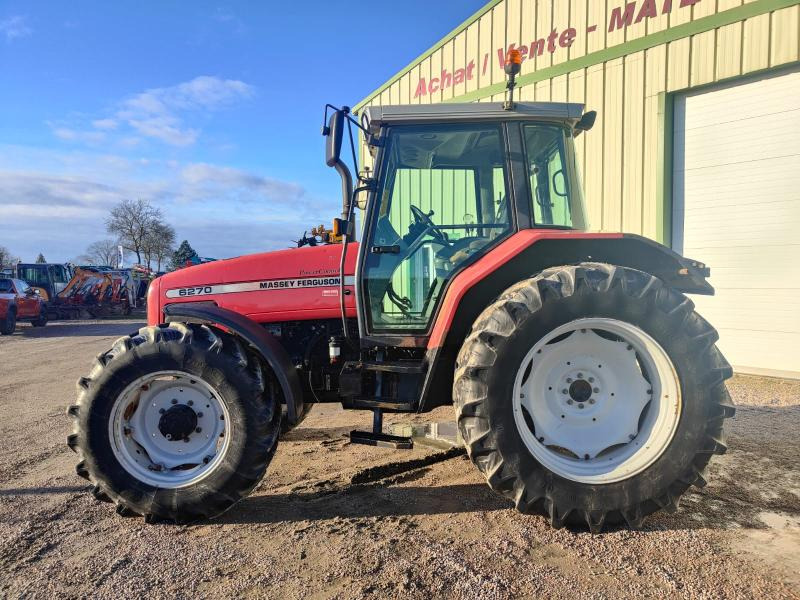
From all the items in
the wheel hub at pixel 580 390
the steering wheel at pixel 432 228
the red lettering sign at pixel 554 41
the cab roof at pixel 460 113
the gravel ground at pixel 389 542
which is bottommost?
the gravel ground at pixel 389 542

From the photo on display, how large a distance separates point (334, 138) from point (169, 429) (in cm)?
192

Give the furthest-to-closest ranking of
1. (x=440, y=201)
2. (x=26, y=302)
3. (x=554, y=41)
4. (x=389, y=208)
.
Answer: (x=26, y=302), (x=554, y=41), (x=440, y=201), (x=389, y=208)

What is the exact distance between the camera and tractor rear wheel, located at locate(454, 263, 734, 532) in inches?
105

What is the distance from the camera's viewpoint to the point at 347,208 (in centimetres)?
323

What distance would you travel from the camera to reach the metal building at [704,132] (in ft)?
21.2

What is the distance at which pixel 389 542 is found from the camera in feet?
8.68

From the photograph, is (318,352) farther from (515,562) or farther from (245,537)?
(515,562)

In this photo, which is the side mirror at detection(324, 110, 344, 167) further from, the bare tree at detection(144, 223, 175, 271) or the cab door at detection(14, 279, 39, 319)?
the bare tree at detection(144, 223, 175, 271)

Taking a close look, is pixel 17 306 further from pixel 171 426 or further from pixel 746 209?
pixel 746 209

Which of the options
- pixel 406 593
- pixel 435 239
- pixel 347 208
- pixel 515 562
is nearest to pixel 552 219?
pixel 435 239

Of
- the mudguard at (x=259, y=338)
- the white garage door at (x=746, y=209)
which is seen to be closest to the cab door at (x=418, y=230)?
the mudguard at (x=259, y=338)

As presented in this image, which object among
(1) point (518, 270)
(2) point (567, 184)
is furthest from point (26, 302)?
(2) point (567, 184)

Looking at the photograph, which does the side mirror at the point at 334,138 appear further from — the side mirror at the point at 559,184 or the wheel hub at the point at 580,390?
the wheel hub at the point at 580,390

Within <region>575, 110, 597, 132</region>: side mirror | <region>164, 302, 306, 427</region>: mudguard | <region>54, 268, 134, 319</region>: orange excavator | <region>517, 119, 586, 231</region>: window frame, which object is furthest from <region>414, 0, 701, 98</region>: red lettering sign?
<region>54, 268, 134, 319</region>: orange excavator
